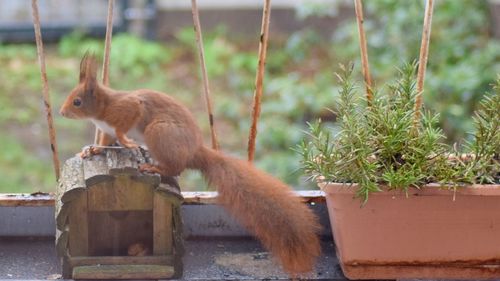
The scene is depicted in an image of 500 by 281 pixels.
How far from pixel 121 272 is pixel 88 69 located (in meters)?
0.34

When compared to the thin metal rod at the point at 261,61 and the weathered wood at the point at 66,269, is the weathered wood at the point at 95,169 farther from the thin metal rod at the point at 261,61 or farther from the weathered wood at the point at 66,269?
the thin metal rod at the point at 261,61

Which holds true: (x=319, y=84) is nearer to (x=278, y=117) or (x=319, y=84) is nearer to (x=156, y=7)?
(x=278, y=117)

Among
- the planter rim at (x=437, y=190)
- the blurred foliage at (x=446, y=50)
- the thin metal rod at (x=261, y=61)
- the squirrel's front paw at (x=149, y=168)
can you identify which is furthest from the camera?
the blurred foliage at (x=446, y=50)

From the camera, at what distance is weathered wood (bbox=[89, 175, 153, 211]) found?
58.5 inches

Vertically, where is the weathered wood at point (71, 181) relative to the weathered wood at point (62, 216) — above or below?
above

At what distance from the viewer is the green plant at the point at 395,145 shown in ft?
4.69

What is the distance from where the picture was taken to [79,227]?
59.1 inches

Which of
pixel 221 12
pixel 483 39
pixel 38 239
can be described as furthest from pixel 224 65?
pixel 38 239

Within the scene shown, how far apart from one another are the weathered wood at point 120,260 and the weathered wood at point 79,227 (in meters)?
0.02

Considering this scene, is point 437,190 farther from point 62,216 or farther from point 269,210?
point 62,216

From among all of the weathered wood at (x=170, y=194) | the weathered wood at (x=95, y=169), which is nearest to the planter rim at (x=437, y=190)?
the weathered wood at (x=170, y=194)

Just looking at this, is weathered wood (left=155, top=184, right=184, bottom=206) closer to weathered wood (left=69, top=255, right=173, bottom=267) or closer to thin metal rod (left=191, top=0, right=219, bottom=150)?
weathered wood (left=69, top=255, right=173, bottom=267)

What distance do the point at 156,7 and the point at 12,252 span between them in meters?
3.16

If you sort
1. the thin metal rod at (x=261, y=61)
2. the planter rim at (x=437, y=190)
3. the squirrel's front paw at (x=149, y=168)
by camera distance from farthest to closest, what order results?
the thin metal rod at (x=261, y=61)
the squirrel's front paw at (x=149, y=168)
the planter rim at (x=437, y=190)
